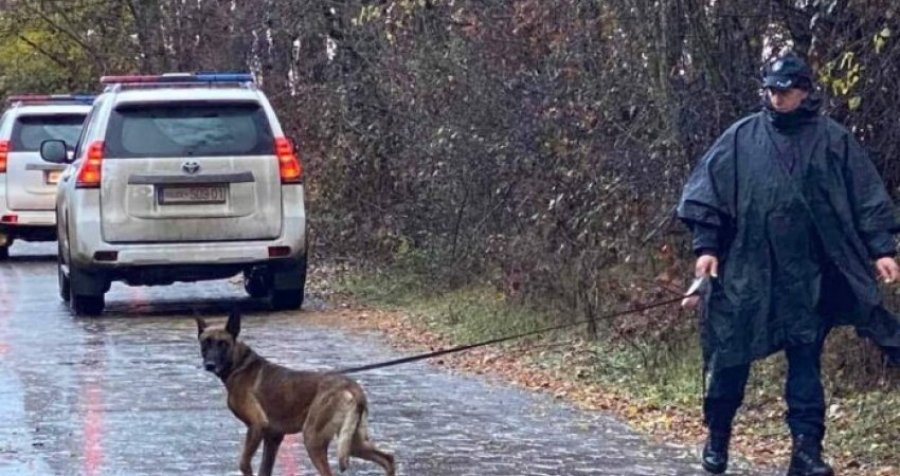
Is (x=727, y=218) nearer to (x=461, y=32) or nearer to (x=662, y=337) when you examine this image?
(x=662, y=337)

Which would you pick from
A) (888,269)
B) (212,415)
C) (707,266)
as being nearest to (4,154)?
(212,415)

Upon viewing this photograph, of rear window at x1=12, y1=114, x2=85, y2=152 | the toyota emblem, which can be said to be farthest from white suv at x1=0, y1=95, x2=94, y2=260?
the toyota emblem

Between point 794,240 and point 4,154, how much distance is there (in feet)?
58.6

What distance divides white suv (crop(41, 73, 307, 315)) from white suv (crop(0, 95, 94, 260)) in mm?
8398

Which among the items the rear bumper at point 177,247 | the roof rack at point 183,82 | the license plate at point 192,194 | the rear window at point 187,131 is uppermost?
the roof rack at point 183,82

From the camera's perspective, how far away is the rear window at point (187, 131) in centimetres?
1611

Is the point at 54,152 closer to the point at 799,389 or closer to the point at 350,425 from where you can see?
the point at 350,425

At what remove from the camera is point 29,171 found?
24.7 meters

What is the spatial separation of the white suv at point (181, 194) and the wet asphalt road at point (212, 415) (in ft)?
1.69

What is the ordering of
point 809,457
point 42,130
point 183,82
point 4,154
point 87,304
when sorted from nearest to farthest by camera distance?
1. point 809,457
2. point 87,304
3. point 183,82
4. point 4,154
5. point 42,130

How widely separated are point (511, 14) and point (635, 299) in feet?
9.65

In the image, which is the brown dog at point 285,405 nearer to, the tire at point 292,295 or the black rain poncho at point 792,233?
the black rain poncho at point 792,233

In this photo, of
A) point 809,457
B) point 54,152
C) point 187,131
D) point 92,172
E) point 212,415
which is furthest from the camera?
point 54,152

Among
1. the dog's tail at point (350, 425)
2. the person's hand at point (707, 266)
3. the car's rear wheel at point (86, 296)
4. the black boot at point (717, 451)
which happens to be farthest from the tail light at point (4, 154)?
the person's hand at point (707, 266)
